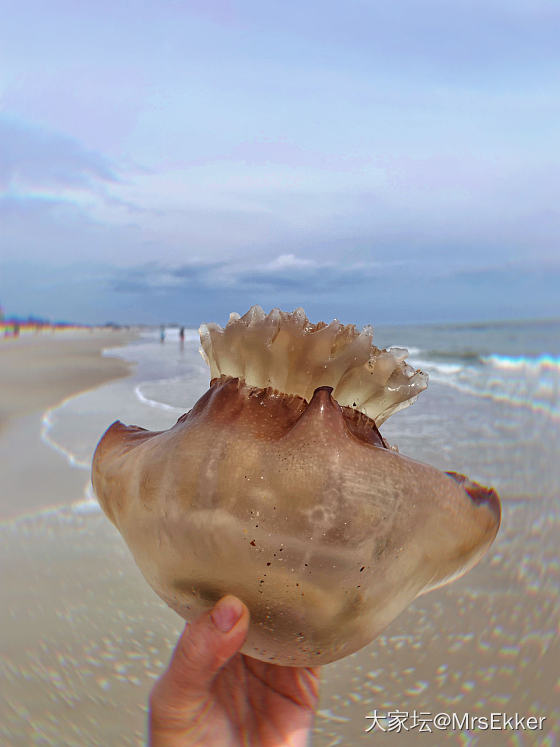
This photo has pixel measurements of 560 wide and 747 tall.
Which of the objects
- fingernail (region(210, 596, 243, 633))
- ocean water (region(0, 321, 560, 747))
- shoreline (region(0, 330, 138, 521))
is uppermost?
fingernail (region(210, 596, 243, 633))

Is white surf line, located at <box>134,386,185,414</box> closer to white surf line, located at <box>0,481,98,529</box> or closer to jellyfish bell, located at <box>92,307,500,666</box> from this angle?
white surf line, located at <box>0,481,98,529</box>

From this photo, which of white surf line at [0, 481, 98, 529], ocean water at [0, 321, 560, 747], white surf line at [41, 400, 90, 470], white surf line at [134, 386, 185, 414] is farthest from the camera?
white surf line at [134, 386, 185, 414]

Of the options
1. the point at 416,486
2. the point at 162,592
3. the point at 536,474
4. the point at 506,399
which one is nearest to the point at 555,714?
the point at 416,486

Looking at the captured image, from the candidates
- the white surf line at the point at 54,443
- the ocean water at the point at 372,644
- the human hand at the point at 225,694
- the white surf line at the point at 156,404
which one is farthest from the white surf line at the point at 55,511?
the white surf line at the point at 156,404

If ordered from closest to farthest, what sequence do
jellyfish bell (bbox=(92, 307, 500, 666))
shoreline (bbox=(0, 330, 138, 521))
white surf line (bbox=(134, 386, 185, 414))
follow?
jellyfish bell (bbox=(92, 307, 500, 666)), shoreline (bbox=(0, 330, 138, 521)), white surf line (bbox=(134, 386, 185, 414))

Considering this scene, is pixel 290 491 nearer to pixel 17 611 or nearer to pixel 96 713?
pixel 96 713

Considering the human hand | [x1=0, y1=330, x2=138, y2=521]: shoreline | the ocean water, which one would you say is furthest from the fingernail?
[x1=0, y1=330, x2=138, y2=521]: shoreline

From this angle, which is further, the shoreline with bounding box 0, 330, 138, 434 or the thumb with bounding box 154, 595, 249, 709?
the shoreline with bounding box 0, 330, 138, 434

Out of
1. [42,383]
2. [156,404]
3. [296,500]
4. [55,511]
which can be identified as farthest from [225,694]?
[42,383]
